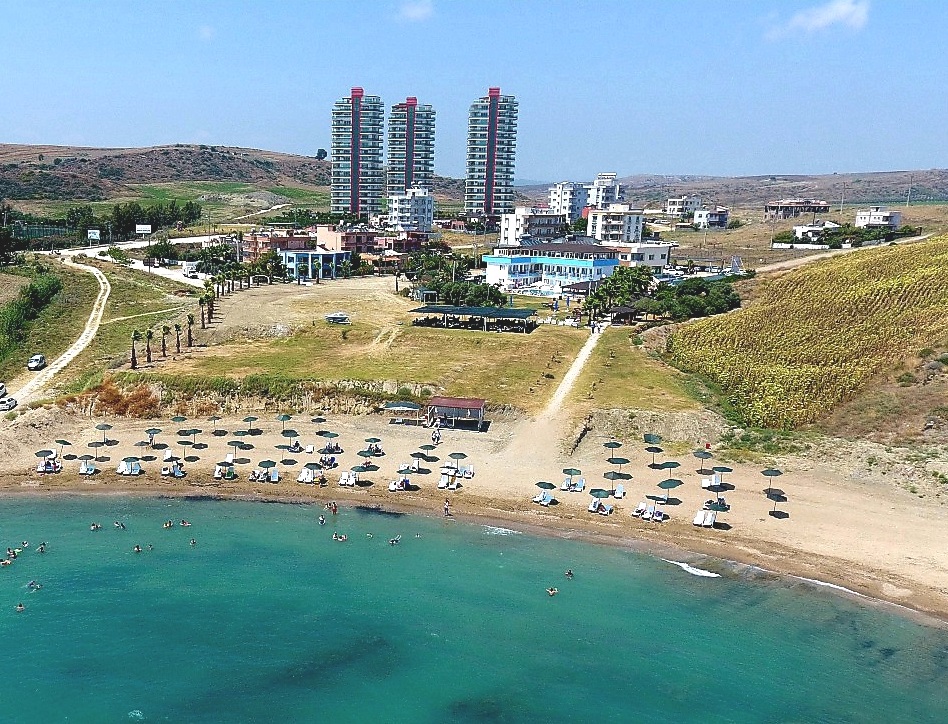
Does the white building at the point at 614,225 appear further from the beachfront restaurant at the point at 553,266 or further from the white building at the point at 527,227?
the beachfront restaurant at the point at 553,266

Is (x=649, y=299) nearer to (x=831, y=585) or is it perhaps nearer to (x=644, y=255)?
(x=644, y=255)

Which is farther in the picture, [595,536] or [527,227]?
[527,227]

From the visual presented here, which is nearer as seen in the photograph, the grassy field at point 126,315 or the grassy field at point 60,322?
the grassy field at point 126,315

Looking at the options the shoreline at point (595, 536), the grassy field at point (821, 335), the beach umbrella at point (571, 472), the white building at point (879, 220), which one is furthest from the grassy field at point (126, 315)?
the white building at point (879, 220)

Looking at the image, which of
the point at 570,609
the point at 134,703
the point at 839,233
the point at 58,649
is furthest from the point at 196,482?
the point at 839,233

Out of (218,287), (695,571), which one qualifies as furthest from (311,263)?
(695,571)

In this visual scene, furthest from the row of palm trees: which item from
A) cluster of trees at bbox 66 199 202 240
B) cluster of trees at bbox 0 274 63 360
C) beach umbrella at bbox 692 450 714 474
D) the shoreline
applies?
cluster of trees at bbox 66 199 202 240
